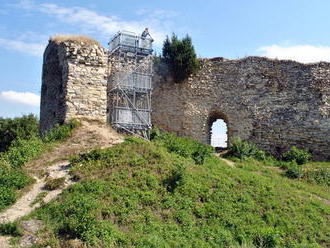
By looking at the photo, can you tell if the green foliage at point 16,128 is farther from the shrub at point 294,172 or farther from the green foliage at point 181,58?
the shrub at point 294,172

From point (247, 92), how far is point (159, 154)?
26.8ft

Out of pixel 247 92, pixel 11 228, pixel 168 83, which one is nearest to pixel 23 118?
pixel 168 83

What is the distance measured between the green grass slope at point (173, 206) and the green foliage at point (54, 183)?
53 cm

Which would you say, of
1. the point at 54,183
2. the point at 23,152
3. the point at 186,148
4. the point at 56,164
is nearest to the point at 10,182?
the point at 54,183

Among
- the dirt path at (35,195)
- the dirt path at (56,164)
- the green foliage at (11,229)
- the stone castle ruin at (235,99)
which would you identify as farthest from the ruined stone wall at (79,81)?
the green foliage at (11,229)

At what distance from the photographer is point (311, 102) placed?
67.6 feet

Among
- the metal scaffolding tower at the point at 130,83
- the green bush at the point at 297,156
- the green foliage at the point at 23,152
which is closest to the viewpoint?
the green foliage at the point at 23,152

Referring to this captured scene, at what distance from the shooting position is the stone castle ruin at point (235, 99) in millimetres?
19016

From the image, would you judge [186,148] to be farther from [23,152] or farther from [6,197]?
[6,197]

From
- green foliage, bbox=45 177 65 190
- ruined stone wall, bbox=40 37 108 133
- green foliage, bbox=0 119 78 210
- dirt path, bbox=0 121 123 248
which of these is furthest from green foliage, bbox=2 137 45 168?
ruined stone wall, bbox=40 37 108 133

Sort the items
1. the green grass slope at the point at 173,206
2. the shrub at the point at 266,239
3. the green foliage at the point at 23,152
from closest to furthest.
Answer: the green grass slope at the point at 173,206 < the shrub at the point at 266,239 < the green foliage at the point at 23,152

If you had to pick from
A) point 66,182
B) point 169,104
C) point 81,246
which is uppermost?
point 169,104

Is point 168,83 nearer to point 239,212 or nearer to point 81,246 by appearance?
point 239,212

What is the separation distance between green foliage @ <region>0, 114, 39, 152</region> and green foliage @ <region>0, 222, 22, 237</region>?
17.3 meters
